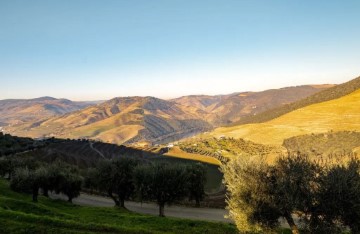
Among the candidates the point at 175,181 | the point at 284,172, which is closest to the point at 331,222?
the point at 284,172

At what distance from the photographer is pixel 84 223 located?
45.2 meters

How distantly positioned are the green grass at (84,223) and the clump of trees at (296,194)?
9564 millimetres

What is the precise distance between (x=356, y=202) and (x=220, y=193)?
373 feet

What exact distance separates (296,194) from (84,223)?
94.1ft

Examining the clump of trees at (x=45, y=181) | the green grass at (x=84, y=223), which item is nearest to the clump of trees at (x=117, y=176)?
the clump of trees at (x=45, y=181)

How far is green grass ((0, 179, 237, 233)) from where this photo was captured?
4103 centimetres

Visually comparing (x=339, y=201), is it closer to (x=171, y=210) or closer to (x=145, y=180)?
(x=145, y=180)

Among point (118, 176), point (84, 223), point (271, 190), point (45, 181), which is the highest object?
point (271, 190)

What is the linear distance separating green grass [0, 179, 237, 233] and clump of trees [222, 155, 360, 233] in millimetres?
9564

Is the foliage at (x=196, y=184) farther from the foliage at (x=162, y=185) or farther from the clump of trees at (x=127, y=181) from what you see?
the foliage at (x=162, y=185)

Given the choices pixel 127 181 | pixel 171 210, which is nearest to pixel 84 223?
pixel 127 181

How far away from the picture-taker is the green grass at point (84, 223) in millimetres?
41028

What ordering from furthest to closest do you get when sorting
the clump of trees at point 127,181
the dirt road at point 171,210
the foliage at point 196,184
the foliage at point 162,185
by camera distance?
the foliage at point 196,184 → the dirt road at point 171,210 → the clump of trees at point 127,181 → the foliage at point 162,185

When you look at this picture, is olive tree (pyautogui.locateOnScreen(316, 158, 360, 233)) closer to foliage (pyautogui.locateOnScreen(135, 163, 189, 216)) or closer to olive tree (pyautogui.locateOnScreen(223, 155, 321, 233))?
olive tree (pyautogui.locateOnScreen(223, 155, 321, 233))
